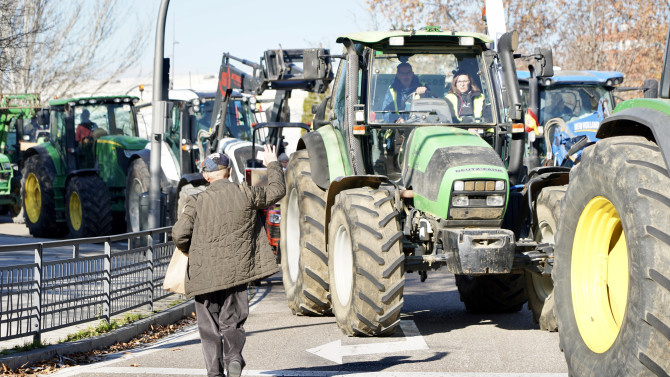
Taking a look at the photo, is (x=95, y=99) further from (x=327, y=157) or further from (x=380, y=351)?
(x=380, y=351)

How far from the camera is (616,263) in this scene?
5859mm

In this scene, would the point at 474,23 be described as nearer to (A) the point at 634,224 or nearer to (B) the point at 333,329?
(B) the point at 333,329

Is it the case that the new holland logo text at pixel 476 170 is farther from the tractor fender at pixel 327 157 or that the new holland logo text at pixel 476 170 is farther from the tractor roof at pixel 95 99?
the tractor roof at pixel 95 99

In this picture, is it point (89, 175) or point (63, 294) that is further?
point (89, 175)

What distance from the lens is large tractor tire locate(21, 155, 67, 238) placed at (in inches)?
985

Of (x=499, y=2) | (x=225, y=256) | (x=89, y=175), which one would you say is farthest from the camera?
(x=89, y=175)

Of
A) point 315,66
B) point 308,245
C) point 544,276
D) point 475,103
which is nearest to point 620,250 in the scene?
point 544,276

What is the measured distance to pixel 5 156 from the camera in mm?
28250

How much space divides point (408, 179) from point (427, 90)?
95 cm

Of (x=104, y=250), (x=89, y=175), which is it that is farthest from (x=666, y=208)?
(x=89, y=175)

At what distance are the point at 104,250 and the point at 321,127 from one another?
3.09 metres

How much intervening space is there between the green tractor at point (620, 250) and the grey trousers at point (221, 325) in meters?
2.55

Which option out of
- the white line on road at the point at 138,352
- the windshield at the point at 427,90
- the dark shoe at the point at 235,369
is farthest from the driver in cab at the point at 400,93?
the dark shoe at the point at 235,369

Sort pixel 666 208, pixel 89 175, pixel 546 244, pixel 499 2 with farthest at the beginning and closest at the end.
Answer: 1. pixel 89 175
2. pixel 499 2
3. pixel 546 244
4. pixel 666 208
